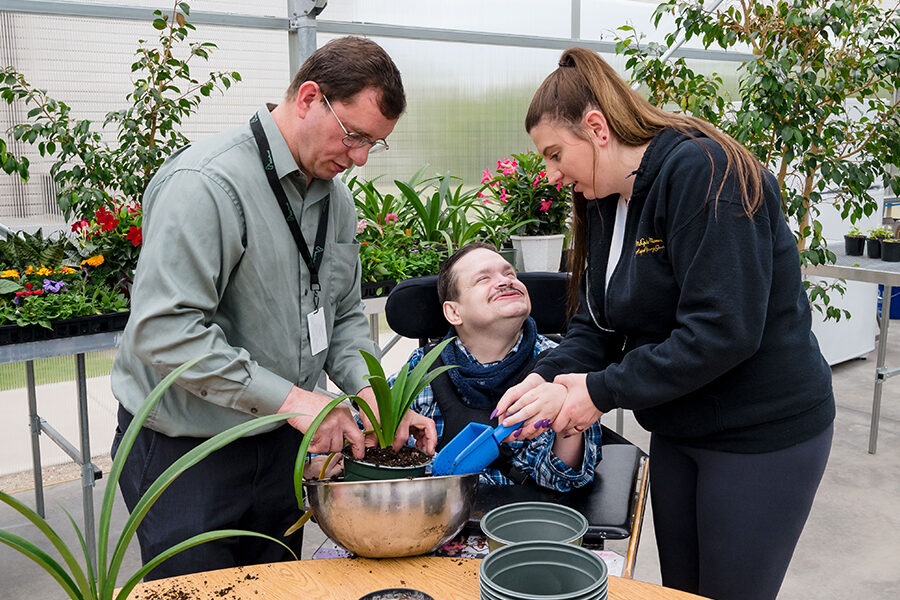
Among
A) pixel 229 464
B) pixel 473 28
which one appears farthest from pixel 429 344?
pixel 473 28

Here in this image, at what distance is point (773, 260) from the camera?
1.35m

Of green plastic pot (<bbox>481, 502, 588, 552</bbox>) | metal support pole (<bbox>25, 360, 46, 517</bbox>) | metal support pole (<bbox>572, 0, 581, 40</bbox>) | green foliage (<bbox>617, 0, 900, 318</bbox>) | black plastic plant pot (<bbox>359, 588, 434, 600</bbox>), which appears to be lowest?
metal support pole (<bbox>25, 360, 46, 517</bbox>)

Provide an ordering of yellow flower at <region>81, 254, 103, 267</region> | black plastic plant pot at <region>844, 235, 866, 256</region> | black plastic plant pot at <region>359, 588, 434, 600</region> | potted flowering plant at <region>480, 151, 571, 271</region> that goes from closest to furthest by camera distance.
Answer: black plastic plant pot at <region>359, 588, 434, 600</region>, yellow flower at <region>81, 254, 103, 267</region>, potted flowering plant at <region>480, 151, 571, 271</region>, black plastic plant pot at <region>844, 235, 866, 256</region>

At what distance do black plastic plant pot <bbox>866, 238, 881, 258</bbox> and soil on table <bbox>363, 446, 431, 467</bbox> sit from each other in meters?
3.63

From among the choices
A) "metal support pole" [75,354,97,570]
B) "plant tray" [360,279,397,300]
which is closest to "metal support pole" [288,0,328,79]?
"plant tray" [360,279,397,300]

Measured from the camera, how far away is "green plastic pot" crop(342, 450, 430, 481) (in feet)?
3.86

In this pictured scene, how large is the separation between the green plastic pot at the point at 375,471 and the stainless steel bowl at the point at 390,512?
4 centimetres

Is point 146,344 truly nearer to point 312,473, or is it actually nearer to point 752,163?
point 312,473

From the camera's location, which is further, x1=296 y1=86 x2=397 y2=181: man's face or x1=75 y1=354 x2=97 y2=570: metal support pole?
x1=75 y1=354 x2=97 y2=570: metal support pole

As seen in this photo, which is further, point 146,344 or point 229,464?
point 229,464

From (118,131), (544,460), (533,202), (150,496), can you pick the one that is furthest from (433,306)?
(118,131)

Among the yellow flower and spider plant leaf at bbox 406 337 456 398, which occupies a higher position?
the yellow flower

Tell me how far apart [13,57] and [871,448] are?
4229mm

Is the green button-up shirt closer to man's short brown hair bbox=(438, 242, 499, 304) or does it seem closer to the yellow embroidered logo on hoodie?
man's short brown hair bbox=(438, 242, 499, 304)
